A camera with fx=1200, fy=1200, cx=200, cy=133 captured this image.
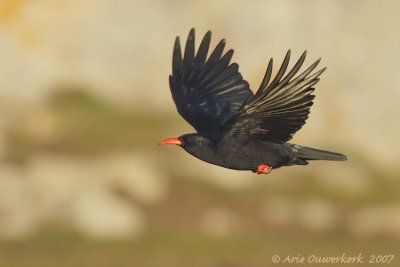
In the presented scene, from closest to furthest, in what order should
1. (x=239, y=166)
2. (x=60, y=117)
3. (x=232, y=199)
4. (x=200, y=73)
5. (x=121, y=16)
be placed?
1. (x=239, y=166)
2. (x=200, y=73)
3. (x=232, y=199)
4. (x=60, y=117)
5. (x=121, y=16)

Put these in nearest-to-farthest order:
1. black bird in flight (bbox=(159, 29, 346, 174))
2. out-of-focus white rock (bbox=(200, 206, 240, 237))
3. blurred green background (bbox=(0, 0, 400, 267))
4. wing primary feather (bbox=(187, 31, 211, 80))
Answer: black bird in flight (bbox=(159, 29, 346, 174)) → wing primary feather (bbox=(187, 31, 211, 80)) → blurred green background (bbox=(0, 0, 400, 267)) → out-of-focus white rock (bbox=(200, 206, 240, 237))

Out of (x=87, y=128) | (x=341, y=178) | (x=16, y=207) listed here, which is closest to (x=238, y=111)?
(x=16, y=207)

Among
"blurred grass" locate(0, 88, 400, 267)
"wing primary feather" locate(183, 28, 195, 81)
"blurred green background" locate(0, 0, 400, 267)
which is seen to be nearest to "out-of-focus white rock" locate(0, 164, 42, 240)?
"blurred green background" locate(0, 0, 400, 267)

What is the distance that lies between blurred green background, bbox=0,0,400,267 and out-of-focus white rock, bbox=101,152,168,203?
4cm

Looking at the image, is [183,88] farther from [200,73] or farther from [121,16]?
[121,16]

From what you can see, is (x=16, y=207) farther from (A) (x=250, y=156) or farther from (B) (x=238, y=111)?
(B) (x=238, y=111)

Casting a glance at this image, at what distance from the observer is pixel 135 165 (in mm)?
36250

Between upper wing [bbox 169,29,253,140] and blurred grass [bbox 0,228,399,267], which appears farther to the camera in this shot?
blurred grass [bbox 0,228,399,267]

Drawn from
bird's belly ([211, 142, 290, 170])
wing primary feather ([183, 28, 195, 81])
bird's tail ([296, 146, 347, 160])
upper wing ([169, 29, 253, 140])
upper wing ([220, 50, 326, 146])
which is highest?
wing primary feather ([183, 28, 195, 81])

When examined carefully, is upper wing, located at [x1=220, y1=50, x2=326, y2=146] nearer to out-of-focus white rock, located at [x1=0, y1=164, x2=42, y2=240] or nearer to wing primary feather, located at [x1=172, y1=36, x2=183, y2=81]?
wing primary feather, located at [x1=172, y1=36, x2=183, y2=81]

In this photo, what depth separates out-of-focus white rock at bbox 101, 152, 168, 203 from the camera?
35.8 m

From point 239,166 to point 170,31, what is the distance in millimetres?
24087

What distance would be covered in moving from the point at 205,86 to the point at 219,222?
55.5 feet

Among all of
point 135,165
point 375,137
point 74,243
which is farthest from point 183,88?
point 375,137
